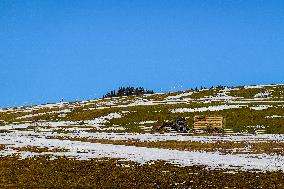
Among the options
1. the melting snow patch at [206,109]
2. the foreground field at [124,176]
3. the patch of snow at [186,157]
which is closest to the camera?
the foreground field at [124,176]

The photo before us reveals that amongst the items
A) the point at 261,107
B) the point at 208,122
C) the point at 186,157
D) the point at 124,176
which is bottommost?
the point at 124,176

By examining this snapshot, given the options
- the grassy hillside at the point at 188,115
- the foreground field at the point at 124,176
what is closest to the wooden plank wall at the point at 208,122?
the grassy hillside at the point at 188,115

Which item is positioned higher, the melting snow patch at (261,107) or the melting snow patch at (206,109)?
the melting snow patch at (206,109)

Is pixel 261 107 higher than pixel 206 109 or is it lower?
lower

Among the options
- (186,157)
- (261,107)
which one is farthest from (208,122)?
(186,157)

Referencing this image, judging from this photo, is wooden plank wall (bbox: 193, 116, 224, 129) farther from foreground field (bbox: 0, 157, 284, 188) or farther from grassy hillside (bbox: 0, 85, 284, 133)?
foreground field (bbox: 0, 157, 284, 188)

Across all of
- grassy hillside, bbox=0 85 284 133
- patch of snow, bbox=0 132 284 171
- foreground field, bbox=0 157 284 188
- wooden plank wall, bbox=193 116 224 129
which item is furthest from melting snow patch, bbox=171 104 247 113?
foreground field, bbox=0 157 284 188

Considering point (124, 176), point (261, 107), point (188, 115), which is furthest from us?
point (188, 115)

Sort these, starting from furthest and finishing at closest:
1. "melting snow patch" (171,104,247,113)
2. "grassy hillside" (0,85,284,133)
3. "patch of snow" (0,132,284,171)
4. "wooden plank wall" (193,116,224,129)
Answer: "melting snow patch" (171,104,247,113)
"grassy hillside" (0,85,284,133)
"wooden plank wall" (193,116,224,129)
"patch of snow" (0,132,284,171)

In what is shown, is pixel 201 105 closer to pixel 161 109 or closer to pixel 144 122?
pixel 161 109

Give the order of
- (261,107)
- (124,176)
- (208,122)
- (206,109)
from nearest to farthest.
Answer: (124,176), (208,122), (261,107), (206,109)

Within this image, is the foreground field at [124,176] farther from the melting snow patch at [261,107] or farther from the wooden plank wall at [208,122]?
the melting snow patch at [261,107]

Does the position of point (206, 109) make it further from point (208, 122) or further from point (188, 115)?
point (208, 122)

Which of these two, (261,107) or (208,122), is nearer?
(208,122)
